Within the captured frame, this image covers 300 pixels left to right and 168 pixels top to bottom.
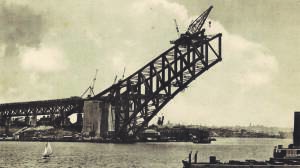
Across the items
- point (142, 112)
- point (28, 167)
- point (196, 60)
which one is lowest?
point (28, 167)

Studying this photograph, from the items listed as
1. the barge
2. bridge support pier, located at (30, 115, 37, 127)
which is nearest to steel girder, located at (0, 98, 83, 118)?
bridge support pier, located at (30, 115, 37, 127)

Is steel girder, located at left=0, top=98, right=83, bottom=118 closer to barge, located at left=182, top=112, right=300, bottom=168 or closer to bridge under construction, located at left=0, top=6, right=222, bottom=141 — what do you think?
bridge under construction, located at left=0, top=6, right=222, bottom=141

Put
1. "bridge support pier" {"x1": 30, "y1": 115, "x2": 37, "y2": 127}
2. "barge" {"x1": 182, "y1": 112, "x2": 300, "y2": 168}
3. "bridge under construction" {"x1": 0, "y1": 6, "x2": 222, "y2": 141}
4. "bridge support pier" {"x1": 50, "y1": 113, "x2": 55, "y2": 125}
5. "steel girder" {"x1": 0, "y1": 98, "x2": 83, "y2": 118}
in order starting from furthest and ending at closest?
"bridge support pier" {"x1": 30, "y1": 115, "x2": 37, "y2": 127}, "bridge support pier" {"x1": 50, "y1": 113, "x2": 55, "y2": 125}, "steel girder" {"x1": 0, "y1": 98, "x2": 83, "y2": 118}, "bridge under construction" {"x1": 0, "y1": 6, "x2": 222, "y2": 141}, "barge" {"x1": 182, "y1": 112, "x2": 300, "y2": 168}

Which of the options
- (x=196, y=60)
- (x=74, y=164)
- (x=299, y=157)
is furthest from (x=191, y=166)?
(x=196, y=60)

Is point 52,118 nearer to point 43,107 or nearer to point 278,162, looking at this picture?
point 43,107

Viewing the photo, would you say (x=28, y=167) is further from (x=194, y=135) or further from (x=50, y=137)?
(x=194, y=135)

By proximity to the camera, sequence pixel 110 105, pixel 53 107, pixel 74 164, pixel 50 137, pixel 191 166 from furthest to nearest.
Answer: pixel 53 107
pixel 50 137
pixel 110 105
pixel 74 164
pixel 191 166

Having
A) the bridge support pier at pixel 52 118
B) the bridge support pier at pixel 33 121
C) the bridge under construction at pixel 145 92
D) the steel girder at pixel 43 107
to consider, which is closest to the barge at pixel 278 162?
the bridge under construction at pixel 145 92

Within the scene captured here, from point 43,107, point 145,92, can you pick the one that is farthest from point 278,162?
point 43,107
